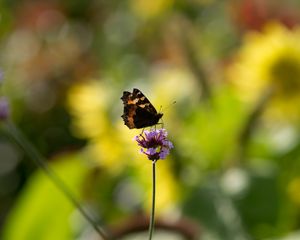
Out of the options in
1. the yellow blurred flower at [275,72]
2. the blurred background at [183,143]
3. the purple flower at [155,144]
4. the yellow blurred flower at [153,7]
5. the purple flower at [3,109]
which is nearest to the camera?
the purple flower at [155,144]

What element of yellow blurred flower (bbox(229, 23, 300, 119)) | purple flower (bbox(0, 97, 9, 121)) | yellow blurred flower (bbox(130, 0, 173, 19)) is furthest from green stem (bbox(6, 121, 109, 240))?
yellow blurred flower (bbox(130, 0, 173, 19))

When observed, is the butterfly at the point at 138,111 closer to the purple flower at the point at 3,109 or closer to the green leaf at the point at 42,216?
the purple flower at the point at 3,109

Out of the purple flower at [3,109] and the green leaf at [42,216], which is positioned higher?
the green leaf at [42,216]

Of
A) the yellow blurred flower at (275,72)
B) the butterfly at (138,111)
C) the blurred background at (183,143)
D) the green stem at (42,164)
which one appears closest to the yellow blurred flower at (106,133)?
the blurred background at (183,143)

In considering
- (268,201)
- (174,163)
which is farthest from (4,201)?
(268,201)

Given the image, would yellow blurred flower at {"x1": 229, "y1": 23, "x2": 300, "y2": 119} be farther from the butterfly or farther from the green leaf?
the butterfly

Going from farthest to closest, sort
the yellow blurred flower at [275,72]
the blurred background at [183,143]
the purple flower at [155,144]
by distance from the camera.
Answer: the yellow blurred flower at [275,72] < the blurred background at [183,143] < the purple flower at [155,144]

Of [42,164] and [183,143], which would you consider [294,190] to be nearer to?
[183,143]

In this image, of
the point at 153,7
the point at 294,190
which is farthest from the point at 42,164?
the point at 153,7
